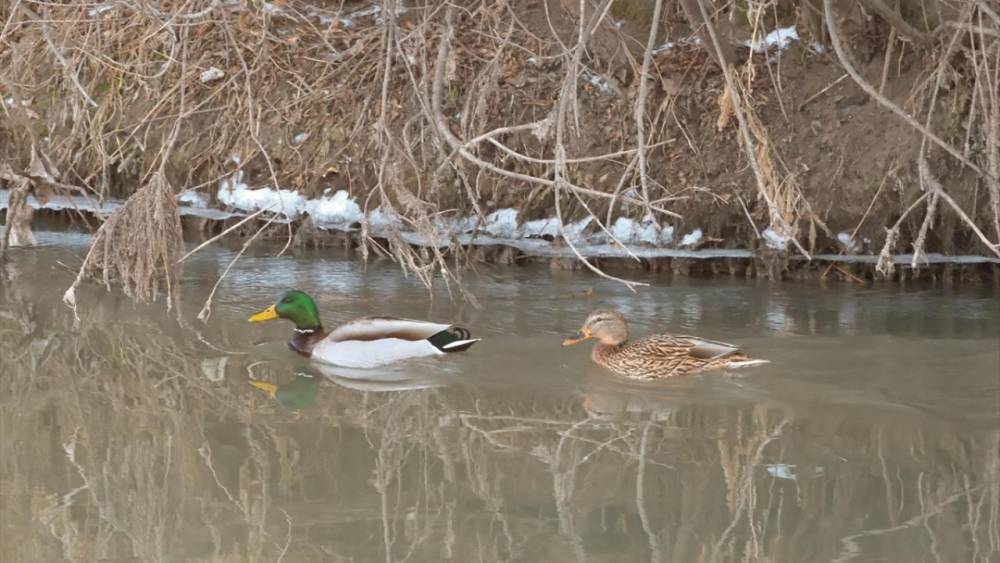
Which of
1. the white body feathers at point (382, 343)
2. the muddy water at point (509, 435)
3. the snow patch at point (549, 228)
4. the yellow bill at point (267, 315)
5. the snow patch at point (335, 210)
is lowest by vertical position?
the muddy water at point (509, 435)

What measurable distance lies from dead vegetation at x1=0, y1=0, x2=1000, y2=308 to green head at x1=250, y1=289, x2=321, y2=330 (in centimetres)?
53

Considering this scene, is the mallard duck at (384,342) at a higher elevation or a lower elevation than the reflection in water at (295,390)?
higher

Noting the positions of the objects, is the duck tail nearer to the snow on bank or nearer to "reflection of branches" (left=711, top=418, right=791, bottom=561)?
the snow on bank

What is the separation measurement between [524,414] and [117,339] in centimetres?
284

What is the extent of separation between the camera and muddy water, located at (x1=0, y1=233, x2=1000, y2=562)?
18.3 feet

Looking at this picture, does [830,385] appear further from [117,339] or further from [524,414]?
[117,339]

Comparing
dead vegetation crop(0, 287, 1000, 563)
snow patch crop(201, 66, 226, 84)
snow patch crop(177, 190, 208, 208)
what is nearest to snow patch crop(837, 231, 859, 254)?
dead vegetation crop(0, 287, 1000, 563)

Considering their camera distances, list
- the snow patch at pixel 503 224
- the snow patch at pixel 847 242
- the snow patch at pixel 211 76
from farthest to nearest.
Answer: the snow patch at pixel 211 76, the snow patch at pixel 503 224, the snow patch at pixel 847 242

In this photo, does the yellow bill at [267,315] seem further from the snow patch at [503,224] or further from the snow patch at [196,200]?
the snow patch at [196,200]

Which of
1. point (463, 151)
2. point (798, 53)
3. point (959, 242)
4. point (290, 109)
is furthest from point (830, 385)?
point (290, 109)

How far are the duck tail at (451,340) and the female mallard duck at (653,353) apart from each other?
24.0 inches

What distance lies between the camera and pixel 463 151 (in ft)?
22.9

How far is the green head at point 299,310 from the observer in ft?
28.5

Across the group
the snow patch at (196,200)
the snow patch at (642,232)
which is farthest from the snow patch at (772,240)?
the snow patch at (196,200)
